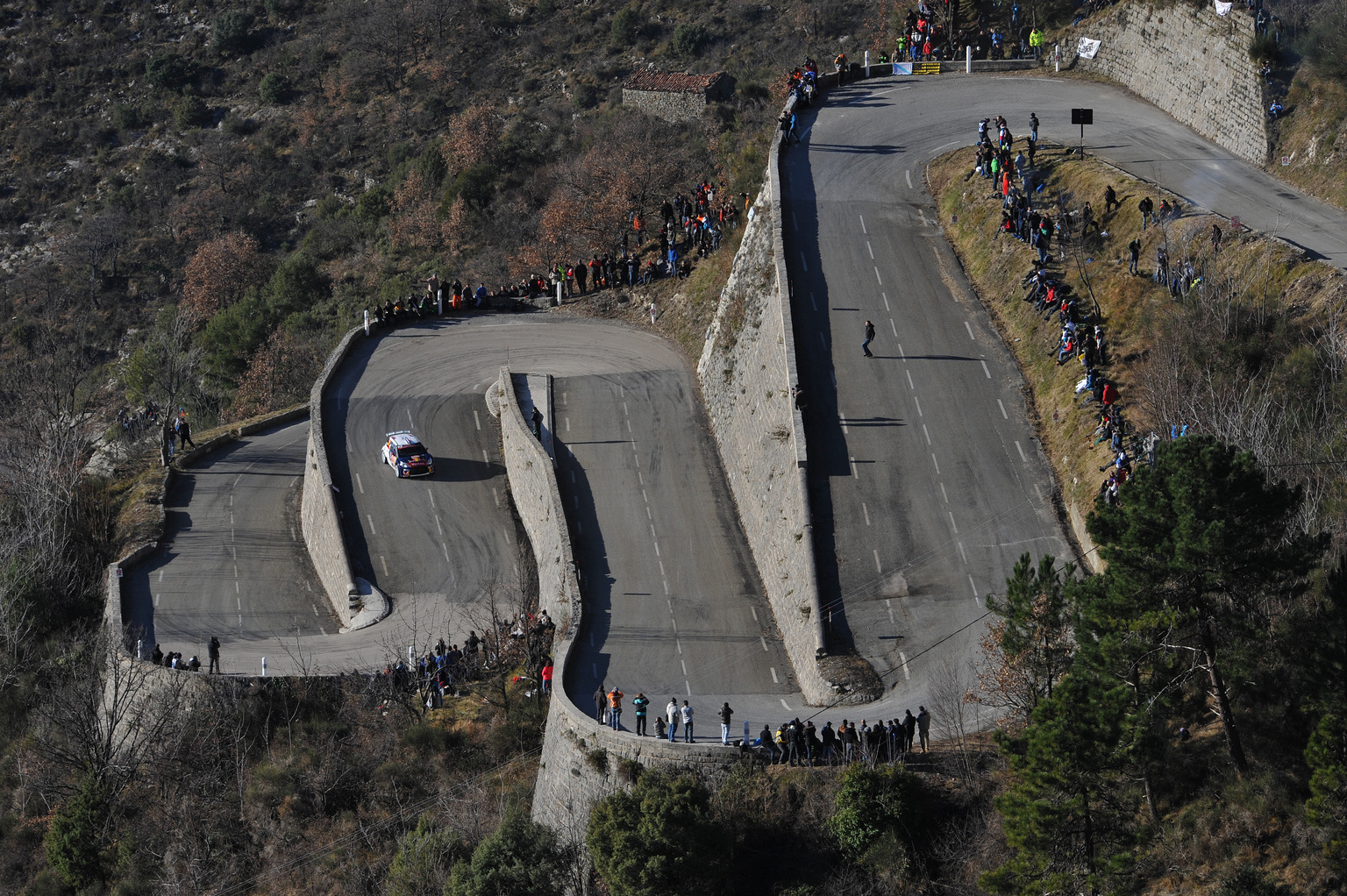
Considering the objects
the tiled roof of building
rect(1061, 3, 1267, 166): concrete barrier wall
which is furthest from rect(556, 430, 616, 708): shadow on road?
the tiled roof of building

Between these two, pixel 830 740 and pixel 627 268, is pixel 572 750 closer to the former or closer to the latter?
pixel 830 740

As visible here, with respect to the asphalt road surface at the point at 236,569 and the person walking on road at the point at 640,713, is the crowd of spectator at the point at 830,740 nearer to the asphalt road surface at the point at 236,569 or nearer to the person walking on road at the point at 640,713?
the person walking on road at the point at 640,713

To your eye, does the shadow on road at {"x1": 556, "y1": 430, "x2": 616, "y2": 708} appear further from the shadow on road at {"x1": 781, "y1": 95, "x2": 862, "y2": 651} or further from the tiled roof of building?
the tiled roof of building

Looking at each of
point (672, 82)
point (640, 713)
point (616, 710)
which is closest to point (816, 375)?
point (640, 713)

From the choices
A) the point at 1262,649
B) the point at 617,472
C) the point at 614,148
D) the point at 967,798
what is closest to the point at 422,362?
the point at 617,472

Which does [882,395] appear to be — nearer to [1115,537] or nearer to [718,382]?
[718,382]

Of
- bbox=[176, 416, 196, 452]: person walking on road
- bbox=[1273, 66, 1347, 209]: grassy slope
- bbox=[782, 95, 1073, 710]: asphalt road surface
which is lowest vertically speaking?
bbox=[176, 416, 196, 452]: person walking on road
